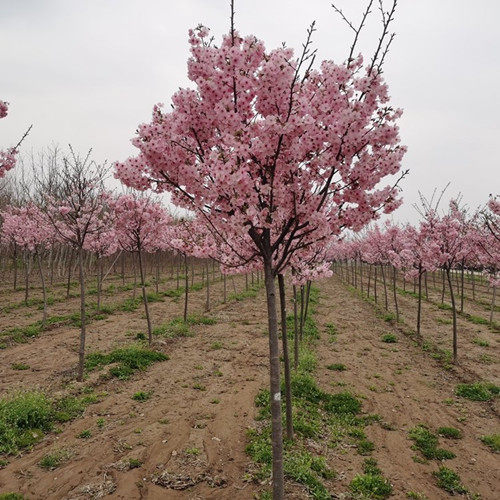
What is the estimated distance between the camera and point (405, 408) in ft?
27.9

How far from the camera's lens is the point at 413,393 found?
9.50 meters

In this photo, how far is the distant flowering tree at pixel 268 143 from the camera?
3607 millimetres

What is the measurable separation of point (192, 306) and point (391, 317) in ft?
35.7

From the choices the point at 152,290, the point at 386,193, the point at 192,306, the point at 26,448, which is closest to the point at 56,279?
the point at 152,290

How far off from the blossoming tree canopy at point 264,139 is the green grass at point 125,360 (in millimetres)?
7442

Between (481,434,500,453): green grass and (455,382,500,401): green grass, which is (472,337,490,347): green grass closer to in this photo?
(455,382,500,401): green grass

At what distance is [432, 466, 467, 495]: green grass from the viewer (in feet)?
18.4

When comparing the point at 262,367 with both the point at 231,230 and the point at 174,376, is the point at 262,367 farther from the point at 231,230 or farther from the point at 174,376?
the point at 231,230

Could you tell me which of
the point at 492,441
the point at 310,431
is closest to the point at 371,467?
the point at 310,431

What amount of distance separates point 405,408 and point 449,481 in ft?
9.18

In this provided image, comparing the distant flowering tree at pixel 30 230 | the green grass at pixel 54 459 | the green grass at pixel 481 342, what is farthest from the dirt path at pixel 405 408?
the distant flowering tree at pixel 30 230

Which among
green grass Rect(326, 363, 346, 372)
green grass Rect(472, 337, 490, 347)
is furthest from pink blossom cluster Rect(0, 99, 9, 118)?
green grass Rect(472, 337, 490, 347)

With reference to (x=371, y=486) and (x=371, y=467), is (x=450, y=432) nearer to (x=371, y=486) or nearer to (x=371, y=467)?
(x=371, y=467)

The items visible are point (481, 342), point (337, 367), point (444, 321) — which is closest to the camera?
point (337, 367)
